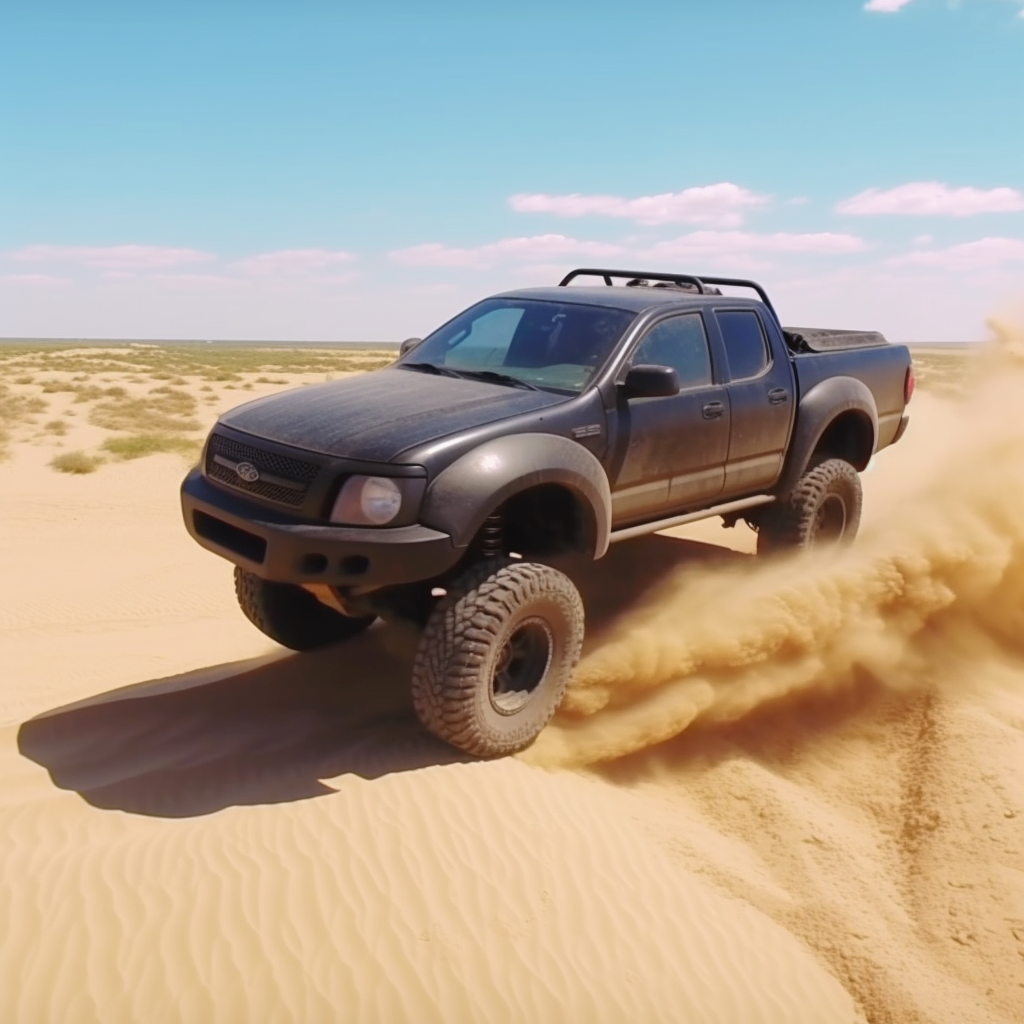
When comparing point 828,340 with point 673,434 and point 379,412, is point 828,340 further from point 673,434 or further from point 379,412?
point 379,412

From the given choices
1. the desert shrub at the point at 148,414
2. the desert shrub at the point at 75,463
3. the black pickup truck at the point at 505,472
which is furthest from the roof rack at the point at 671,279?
the desert shrub at the point at 148,414

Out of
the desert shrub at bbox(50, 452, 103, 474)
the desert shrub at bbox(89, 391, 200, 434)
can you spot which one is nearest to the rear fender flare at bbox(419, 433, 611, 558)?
the desert shrub at bbox(50, 452, 103, 474)

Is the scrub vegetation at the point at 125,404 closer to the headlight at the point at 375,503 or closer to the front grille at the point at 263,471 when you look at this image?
the headlight at the point at 375,503

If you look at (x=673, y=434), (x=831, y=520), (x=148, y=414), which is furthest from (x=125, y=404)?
(x=673, y=434)

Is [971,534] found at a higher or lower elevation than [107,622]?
higher

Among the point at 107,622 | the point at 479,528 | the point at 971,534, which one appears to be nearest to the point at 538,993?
the point at 479,528

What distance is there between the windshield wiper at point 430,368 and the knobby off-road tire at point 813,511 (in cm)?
250

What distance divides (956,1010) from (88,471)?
48.3ft

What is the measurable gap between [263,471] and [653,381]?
1891 millimetres

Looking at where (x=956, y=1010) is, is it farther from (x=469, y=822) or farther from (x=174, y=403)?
(x=174, y=403)

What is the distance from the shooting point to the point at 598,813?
14.8ft

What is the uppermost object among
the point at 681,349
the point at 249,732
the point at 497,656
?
the point at 681,349

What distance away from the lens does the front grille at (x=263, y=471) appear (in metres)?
4.27

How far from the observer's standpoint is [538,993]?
11.3ft
